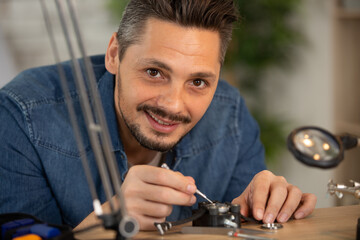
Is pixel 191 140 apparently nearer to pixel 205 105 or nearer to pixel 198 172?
pixel 198 172

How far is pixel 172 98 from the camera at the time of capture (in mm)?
1126

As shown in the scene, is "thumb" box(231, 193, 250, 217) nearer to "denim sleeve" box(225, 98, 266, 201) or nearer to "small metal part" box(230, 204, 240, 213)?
"small metal part" box(230, 204, 240, 213)

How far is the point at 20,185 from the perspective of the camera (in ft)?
3.81

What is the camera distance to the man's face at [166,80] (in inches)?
44.3

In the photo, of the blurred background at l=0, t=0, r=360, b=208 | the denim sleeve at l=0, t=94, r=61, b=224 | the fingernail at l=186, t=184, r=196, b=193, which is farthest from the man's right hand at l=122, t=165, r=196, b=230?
the blurred background at l=0, t=0, r=360, b=208

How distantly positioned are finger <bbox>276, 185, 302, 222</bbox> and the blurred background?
174 cm

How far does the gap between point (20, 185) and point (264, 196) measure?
0.68 m

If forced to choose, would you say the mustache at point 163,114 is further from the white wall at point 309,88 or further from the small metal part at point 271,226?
the white wall at point 309,88

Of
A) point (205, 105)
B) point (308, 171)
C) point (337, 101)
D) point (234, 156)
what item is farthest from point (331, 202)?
point (205, 105)

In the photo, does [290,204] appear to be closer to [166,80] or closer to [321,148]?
[321,148]

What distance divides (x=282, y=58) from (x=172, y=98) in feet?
6.56

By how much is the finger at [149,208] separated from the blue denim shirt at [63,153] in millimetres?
416

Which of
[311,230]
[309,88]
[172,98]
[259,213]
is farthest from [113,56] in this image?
[309,88]

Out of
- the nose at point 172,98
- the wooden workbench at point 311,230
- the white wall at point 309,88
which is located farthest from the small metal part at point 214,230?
the white wall at point 309,88
